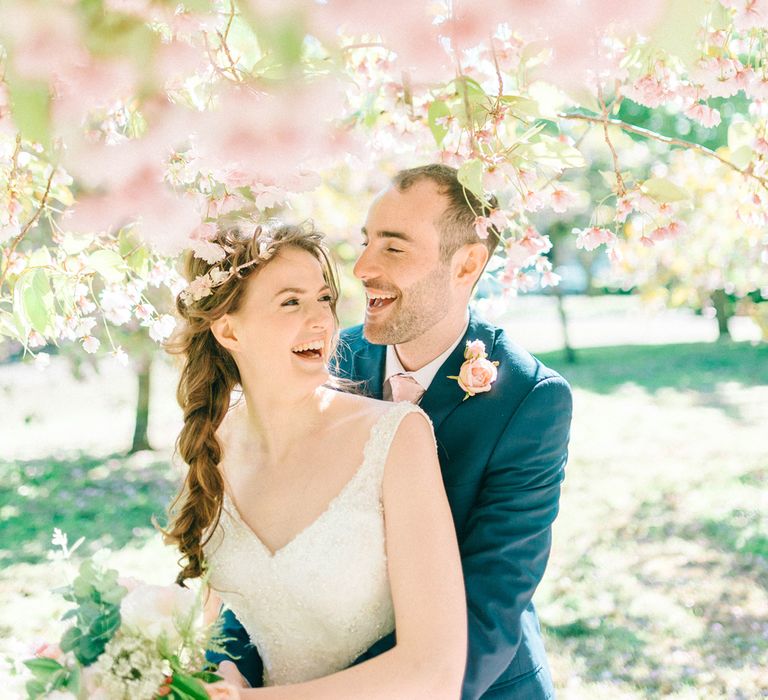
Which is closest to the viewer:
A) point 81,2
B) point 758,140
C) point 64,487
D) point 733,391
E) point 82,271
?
point 81,2

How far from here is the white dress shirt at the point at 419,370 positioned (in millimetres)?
2760

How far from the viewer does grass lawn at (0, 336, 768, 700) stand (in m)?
5.33

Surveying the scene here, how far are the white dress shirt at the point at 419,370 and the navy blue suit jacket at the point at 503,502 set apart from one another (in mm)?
94

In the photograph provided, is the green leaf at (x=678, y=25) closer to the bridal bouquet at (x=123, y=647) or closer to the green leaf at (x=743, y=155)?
the bridal bouquet at (x=123, y=647)

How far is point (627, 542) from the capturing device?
7582mm

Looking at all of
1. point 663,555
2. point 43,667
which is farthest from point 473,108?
point 663,555

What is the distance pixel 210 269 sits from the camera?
7.80ft

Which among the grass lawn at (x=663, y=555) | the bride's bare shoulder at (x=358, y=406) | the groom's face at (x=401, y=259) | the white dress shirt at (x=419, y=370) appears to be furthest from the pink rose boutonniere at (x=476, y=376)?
the grass lawn at (x=663, y=555)

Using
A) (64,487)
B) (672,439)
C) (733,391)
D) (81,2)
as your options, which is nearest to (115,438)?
(64,487)

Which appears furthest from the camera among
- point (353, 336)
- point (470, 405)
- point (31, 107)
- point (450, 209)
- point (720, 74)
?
point (353, 336)

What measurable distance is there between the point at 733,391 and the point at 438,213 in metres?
12.8

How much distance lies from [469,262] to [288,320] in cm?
98

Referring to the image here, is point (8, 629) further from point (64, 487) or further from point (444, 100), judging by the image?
point (444, 100)

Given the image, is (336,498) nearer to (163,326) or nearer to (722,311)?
(163,326)
